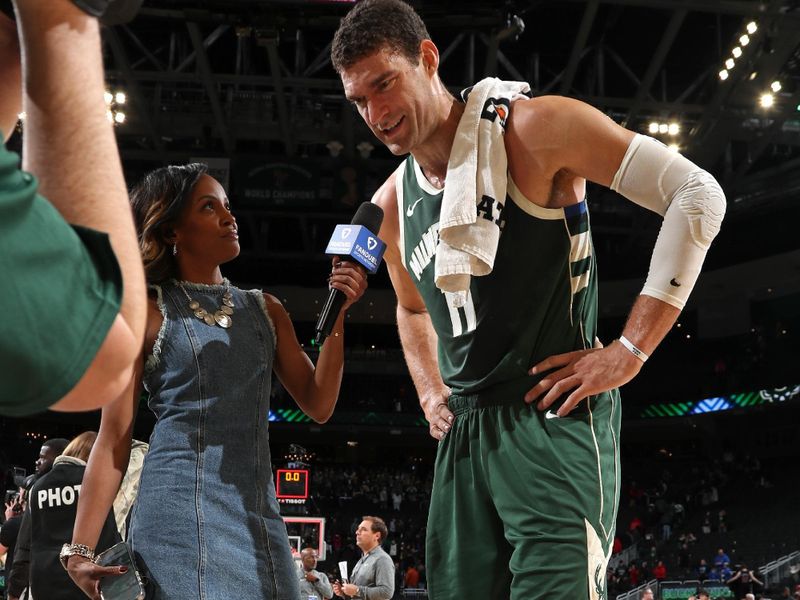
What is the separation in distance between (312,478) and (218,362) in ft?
93.1

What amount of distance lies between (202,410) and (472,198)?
90 cm

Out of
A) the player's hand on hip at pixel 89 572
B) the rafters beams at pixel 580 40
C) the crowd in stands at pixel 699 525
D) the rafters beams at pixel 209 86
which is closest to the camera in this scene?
the player's hand on hip at pixel 89 572

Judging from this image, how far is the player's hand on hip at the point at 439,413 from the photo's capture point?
2.71 m

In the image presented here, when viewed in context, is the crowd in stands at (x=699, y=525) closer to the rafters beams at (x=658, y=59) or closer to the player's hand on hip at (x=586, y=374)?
the rafters beams at (x=658, y=59)

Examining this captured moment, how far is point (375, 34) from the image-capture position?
8.83 ft

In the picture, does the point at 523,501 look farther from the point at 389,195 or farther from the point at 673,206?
the point at 389,195

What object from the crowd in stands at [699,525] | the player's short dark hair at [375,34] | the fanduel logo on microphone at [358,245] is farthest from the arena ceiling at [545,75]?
the fanduel logo on microphone at [358,245]

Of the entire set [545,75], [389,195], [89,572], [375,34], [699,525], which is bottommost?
[699,525]

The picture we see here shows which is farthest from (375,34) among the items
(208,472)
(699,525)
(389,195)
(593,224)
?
(699,525)

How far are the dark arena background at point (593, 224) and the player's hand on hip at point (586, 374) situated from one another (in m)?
8.96

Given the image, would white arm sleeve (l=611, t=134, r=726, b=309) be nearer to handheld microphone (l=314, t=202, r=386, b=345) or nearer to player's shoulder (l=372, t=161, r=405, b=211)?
handheld microphone (l=314, t=202, r=386, b=345)

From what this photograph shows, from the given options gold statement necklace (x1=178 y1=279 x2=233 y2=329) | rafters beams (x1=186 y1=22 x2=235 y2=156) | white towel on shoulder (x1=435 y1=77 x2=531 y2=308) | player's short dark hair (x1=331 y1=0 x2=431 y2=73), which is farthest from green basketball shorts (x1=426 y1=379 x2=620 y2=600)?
rafters beams (x1=186 y1=22 x2=235 y2=156)

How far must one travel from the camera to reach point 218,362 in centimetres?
242

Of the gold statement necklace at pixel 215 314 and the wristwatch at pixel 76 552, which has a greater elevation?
the gold statement necklace at pixel 215 314
